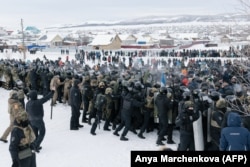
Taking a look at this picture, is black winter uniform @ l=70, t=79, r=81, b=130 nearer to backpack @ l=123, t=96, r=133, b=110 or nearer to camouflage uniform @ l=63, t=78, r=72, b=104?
backpack @ l=123, t=96, r=133, b=110

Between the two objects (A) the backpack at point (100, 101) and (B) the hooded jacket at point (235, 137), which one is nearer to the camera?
(B) the hooded jacket at point (235, 137)

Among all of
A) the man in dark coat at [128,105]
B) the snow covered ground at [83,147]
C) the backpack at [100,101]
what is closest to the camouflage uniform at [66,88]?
the snow covered ground at [83,147]

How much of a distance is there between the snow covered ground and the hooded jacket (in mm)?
3250

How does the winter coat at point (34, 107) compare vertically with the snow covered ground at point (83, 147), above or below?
above

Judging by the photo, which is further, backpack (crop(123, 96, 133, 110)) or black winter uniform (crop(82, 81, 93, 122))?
black winter uniform (crop(82, 81, 93, 122))

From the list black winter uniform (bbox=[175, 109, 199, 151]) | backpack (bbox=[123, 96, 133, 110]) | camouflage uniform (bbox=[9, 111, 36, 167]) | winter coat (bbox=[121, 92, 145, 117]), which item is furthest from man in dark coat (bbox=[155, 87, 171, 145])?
camouflage uniform (bbox=[9, 111, 36, 167])

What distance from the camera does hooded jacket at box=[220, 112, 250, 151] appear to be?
625cm

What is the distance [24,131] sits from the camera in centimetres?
669

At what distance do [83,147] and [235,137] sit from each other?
5.30 metres

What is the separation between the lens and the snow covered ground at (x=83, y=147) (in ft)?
30.8

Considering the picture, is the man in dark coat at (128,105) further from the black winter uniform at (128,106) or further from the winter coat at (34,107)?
the winter coat at (34,107)

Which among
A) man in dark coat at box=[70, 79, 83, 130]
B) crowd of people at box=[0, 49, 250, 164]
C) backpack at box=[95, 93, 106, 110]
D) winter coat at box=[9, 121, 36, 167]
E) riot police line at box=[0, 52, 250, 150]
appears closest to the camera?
winter coat at box=[9, 121, 36, 167]

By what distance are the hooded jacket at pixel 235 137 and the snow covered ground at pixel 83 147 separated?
10.7ft

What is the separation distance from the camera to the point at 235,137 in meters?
6.28
